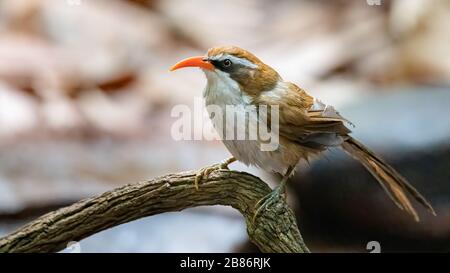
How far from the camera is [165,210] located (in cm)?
137

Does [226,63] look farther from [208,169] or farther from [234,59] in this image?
[208,169]

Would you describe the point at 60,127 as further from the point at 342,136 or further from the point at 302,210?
the point at 342,136

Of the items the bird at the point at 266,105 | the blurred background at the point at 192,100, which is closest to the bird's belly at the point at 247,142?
the bird at the point at 266,105

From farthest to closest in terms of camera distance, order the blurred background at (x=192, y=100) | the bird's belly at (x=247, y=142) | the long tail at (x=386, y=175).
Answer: the blurred background at (x=192, y=100)
the long tail at (x=386, y=175)
the bird's belly at (x=247, y=142)

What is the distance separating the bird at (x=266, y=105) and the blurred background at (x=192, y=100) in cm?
30

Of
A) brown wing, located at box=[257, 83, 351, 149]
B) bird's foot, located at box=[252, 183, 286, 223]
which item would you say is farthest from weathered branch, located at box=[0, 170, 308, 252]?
brown wing, located at box=[257, 83, 351, 149]

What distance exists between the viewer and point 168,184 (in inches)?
52.1

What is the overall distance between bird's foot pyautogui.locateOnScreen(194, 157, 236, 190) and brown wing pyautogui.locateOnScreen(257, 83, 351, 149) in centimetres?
13

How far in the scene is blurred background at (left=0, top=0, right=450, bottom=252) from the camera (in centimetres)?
171

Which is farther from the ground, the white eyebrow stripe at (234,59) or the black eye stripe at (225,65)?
the white eyebrow stripe at (234,59)

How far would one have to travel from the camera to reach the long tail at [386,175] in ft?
4.62

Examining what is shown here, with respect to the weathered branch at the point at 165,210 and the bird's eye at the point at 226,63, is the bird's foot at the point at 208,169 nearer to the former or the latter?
the weathered branch at the point at 165,210

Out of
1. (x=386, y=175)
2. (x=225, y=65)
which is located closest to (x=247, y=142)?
(x=225, y=65)
